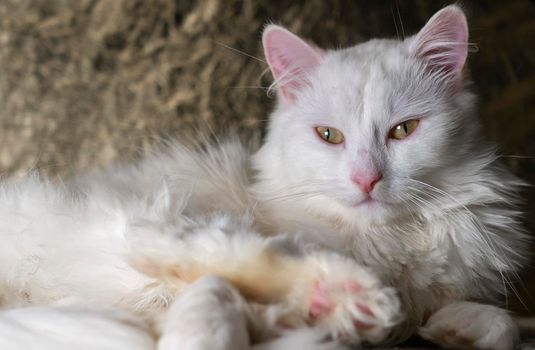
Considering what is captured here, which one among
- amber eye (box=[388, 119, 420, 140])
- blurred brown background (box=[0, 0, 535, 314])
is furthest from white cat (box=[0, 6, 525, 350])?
blurred brown background (box=[0, 0, 535, 314])

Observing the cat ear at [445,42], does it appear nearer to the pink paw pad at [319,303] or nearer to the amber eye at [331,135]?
the amber eye at [331,135]

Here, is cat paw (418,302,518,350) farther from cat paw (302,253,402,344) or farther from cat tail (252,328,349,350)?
cat tail (252,328,349,350)

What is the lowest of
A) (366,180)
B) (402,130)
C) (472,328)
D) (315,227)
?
(472,328)

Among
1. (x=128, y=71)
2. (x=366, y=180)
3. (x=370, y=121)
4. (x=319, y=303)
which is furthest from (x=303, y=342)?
(x=128, y=71)

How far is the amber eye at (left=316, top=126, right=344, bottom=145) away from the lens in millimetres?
1647

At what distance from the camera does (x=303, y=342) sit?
1.24 metres

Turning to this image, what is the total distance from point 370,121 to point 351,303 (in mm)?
478

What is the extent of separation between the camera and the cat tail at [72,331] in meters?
1.24

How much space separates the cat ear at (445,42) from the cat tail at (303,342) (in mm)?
816

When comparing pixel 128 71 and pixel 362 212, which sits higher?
pixel 128 71

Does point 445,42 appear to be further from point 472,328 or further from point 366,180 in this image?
point 472,328

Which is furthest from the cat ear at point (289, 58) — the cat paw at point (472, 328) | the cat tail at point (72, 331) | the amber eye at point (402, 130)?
the cat tail at point (72, 331)

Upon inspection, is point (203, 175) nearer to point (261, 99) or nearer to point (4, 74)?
point (261, 99)

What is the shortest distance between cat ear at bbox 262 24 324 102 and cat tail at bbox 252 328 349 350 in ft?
2.53
